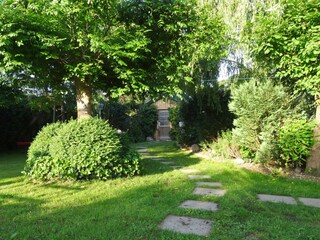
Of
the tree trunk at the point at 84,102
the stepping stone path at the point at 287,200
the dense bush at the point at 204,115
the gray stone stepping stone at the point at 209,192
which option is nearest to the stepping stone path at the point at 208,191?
the gray stone stepping stone at the point at 209,192

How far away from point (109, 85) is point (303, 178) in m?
4.96

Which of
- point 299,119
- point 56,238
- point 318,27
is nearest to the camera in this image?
point 56,238

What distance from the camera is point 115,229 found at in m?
Result: 2.96

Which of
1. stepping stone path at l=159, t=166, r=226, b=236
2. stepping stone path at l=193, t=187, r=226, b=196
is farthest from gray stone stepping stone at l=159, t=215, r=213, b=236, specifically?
stepping stone path at l=193, t=187, r=226, b=196

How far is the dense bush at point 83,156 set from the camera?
5.30 metres

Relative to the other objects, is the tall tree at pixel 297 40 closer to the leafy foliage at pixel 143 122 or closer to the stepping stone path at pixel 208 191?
the stepping stone path at pixel 208 191

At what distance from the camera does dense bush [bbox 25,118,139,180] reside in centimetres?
530

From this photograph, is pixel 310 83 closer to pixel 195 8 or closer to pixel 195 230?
pixel 195 8

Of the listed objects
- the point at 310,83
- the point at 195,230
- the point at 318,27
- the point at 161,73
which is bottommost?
the point at 195,230

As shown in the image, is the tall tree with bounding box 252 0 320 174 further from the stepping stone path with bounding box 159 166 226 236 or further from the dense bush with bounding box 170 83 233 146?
the dense bush with bounding box 170 83 233 146

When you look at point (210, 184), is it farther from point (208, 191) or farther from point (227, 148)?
point (227, 148)

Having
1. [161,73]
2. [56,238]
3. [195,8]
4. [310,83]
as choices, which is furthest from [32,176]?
[310,83]

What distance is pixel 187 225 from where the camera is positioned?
3107 millimetres

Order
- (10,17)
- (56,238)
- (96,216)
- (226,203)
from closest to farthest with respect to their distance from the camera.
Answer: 1. (56,238)
2. (96,216)
3. (226,203)
4. (10,17)
